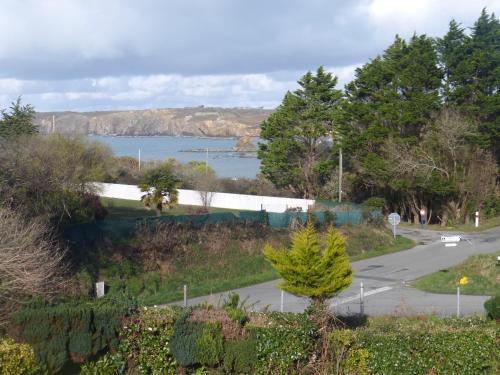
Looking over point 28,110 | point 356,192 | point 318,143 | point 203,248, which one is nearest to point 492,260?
point 203,248

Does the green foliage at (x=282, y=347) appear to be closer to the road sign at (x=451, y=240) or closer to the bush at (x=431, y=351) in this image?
the bush at (x=431, y=351)

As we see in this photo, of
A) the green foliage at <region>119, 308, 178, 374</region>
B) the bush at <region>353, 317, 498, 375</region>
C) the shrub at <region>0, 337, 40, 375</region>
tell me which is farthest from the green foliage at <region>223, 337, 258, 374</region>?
the shrub at <region>0, 337, 40, 375</region>

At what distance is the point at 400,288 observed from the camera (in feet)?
95.0

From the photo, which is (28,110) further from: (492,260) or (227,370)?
(227,370)

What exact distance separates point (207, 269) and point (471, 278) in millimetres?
11611

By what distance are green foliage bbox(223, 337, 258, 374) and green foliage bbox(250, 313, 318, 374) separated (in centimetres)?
9

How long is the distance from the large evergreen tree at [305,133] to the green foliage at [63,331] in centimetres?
4974

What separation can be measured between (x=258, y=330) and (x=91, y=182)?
41684 millimetres

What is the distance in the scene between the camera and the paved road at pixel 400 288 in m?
23.9

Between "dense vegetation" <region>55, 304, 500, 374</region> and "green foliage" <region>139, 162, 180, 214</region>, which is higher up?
"green foliage" <region>139, 162, 180, 214</region>

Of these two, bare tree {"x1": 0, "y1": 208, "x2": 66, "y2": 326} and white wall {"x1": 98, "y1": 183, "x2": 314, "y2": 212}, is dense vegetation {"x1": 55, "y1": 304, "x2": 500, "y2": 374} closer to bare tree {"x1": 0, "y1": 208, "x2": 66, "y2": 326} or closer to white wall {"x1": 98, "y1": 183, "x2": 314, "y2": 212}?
bare tree {"x1": 0, "y1": 208, "x2": 66, "y2": 326}

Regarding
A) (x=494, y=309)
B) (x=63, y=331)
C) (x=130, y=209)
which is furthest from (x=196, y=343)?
(x=130, y=209)

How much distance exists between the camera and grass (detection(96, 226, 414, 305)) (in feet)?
93.8

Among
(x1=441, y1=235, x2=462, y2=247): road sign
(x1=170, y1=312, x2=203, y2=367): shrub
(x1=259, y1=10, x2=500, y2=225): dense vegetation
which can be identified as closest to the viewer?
(x1=170, y1=312, x2=203, y2=367): shrub
